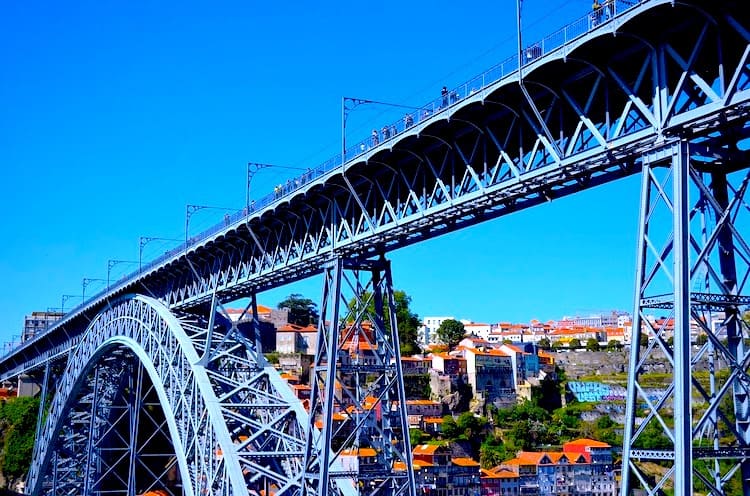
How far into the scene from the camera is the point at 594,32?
15367 millimetres

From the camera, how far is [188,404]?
34062mm

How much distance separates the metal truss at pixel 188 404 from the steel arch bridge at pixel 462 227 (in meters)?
0.12

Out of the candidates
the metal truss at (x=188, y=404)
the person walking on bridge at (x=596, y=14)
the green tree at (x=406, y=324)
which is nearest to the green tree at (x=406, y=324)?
the green tree at (x=406, y=324)

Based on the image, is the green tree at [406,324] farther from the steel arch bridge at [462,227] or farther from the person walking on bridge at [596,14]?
the person walking on bridge at [596,14]

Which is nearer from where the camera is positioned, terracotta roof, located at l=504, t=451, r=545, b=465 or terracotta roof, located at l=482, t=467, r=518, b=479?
terracotta roof, located at l=482, t=467, r=518, b=479

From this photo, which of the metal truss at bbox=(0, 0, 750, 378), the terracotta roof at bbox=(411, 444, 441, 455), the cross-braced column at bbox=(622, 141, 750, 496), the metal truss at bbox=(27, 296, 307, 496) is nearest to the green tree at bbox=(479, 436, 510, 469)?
the terracotta roof at bbox=(411, 444, 441, 455)

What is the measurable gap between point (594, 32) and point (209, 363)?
76.4 ft

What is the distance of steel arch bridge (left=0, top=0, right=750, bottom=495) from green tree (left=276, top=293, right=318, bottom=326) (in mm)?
85197

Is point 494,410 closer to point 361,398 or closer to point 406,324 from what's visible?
point 406,324

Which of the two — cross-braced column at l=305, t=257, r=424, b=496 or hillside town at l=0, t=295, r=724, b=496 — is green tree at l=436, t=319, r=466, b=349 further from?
cross-braced column at l=305, t=257, r=424, b=496

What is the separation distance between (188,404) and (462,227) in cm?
1694

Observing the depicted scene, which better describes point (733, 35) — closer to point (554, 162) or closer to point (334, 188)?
point (554, 162)

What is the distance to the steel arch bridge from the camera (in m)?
13.9

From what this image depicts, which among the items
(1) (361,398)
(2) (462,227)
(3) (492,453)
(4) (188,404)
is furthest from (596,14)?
(3) (492,453)
